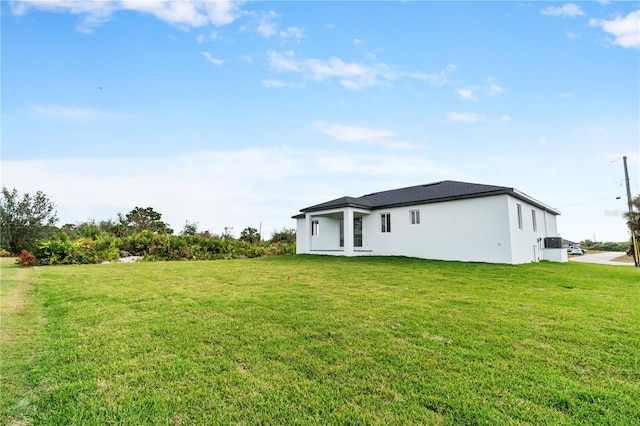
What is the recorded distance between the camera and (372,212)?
17.2 m

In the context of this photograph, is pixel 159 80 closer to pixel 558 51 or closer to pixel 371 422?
pixel 371 422

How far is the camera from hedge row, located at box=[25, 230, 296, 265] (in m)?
13.7

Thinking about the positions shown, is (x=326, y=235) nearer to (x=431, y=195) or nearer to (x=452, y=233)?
(x=431, y=195)

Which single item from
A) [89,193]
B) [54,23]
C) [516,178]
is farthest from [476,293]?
[89,193]

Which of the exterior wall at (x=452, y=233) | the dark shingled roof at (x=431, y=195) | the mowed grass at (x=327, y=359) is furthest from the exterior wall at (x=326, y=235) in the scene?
the mowed grass at (x=327, y=359)

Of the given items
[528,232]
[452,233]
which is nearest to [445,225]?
[452,233]

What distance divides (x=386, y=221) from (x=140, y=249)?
14394mm

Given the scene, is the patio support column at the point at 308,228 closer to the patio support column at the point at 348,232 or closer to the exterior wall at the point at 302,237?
the exterior wall at the point at 302,237

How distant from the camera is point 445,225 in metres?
14.1

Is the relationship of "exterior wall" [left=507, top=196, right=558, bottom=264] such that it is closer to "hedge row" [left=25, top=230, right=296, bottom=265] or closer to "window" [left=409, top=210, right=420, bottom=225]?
"window" [left=409, top=210, right=420, bottom=225]

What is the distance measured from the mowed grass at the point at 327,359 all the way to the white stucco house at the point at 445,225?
685 cm

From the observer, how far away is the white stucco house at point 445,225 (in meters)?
12.7

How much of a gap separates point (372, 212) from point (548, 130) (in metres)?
8.99

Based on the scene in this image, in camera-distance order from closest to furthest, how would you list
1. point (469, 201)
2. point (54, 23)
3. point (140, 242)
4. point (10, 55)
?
point (10, 55), point (54, 23), point (469, 201), point (140, 242)
